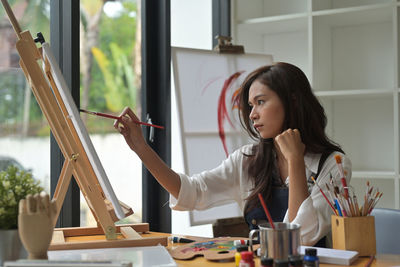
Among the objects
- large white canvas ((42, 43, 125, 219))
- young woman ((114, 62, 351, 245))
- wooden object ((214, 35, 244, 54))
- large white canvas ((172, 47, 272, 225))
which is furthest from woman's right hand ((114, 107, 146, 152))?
wooden object ((214, 35, 244, 54))

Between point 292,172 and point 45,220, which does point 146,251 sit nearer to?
point 45,220

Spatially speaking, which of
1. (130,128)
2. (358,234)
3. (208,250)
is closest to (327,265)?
(358,234)

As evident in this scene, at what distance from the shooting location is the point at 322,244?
6.26ft

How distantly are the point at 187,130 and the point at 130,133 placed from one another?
685 mm

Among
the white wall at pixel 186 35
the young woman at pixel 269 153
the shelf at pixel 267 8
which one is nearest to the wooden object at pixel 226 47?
the white wall at pixel 186 35

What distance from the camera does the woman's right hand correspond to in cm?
199

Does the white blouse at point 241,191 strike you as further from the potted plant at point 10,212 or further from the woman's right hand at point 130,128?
the potted plant at point 10,212

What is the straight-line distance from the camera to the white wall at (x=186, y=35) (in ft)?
9.75

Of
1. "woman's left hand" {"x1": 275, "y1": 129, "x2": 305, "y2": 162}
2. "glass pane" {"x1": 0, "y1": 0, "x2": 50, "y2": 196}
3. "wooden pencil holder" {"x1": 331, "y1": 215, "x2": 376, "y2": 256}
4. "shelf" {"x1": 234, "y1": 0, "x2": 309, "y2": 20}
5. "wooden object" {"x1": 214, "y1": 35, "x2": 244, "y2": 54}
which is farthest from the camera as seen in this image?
"shelf" {"x1": 234, "y1": 0, "x2": 309, "y2": 20}

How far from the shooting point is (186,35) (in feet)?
10.3

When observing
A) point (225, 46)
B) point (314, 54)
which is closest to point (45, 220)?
point (225, 46)

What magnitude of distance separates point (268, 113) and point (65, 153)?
88 cm

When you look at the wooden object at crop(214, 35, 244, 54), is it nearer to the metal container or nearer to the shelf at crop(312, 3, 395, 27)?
the shelf at crop(312, 3, 395, 27)

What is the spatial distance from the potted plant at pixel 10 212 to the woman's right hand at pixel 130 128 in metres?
0.73
